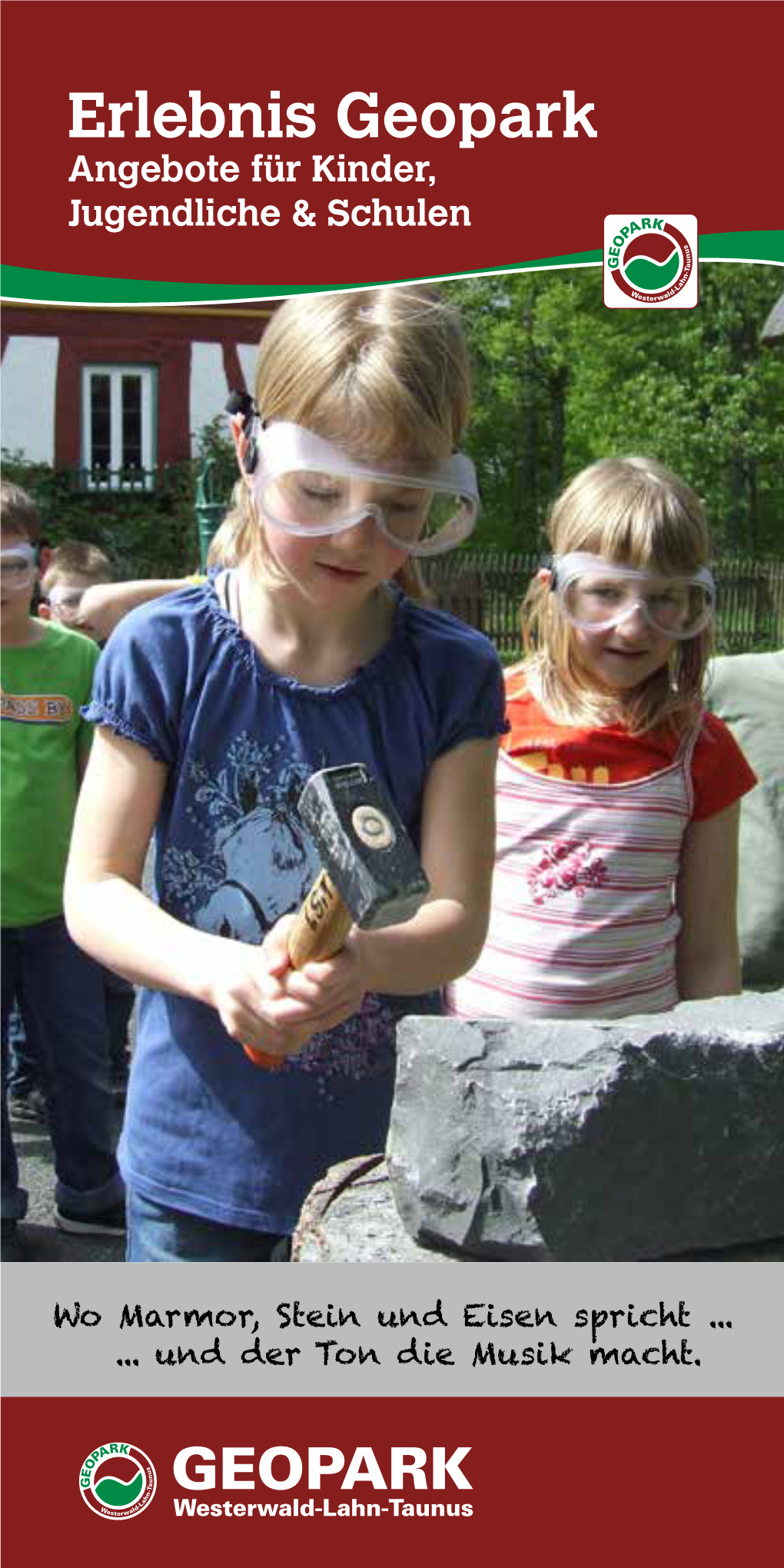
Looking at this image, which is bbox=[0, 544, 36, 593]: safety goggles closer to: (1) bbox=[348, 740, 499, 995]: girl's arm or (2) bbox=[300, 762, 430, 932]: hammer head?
(1) bbox=[348, 740, 499, 995]: girl's arm

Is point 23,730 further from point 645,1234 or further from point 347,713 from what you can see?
point 645,1234

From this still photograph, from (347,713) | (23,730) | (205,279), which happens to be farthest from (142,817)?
(23,730)

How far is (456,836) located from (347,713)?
19cm

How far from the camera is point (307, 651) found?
76.7 inches

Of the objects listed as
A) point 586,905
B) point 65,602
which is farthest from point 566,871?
point 65,602

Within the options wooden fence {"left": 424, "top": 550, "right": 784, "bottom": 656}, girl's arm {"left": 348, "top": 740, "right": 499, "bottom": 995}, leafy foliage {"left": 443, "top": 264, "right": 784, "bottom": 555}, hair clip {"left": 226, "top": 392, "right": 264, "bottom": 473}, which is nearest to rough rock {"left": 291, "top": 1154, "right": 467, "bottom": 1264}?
girl's arm {"left": 348, "top": 740, "right": 499, "bottom": 995}

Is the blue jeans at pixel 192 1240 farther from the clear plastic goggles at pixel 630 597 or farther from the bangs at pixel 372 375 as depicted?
the clear plastic goggles at pixel 630 597

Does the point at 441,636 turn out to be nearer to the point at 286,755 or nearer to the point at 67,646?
the point at 286,755

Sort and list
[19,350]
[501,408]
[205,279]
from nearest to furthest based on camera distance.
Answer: [205,279] → [19,350] → [501,408]

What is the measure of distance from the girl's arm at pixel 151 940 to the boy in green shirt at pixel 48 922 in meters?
2.36

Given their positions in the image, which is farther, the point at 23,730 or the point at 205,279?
the point at 23,730

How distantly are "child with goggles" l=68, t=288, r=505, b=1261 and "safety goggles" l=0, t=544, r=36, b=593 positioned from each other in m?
2.38

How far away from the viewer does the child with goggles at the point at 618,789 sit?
8.62 feet

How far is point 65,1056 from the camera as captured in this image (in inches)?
169
